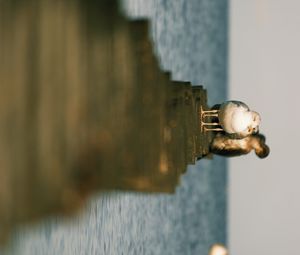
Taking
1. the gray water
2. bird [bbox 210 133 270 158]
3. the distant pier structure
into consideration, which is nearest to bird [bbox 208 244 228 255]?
the gray water

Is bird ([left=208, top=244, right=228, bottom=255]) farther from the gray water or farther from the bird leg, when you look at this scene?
the bird leg

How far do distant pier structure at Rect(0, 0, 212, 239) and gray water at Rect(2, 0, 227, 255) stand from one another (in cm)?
7

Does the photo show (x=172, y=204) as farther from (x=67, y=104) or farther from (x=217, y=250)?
(x=67, y=104)

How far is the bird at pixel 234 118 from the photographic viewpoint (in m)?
1.18

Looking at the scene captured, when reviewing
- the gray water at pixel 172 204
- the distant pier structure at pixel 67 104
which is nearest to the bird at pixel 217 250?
the gray water at pixel 172 204

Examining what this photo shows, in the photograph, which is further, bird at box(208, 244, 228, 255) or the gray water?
bird at box(208, 244, 228, 255)

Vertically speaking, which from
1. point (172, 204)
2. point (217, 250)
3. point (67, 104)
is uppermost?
point (67, 104)

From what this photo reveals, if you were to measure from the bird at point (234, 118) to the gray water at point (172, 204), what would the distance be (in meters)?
0.30

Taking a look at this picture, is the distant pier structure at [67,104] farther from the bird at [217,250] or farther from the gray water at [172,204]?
the bird at [217,250]

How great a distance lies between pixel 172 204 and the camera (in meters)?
1.98

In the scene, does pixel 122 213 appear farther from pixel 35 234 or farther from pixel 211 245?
pixel 211 245

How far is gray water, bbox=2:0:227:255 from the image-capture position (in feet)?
3.42

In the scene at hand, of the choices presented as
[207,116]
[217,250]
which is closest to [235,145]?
[207,116]

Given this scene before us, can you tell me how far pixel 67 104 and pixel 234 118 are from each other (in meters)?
0.61
